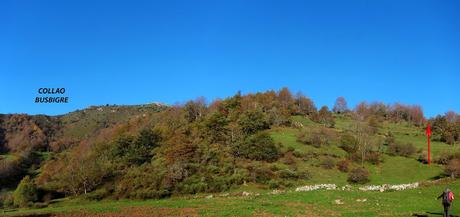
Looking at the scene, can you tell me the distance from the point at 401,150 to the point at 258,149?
31.1 meters

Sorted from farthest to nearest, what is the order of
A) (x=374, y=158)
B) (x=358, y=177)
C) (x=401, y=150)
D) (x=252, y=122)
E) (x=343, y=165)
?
(x=252, y=122)
(x=401, y=150)
(x=374, y=158)
(x=343, y=165)
(x=358, y=177)

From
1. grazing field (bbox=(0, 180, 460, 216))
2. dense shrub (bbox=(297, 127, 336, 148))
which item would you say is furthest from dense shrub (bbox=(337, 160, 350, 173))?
grazing field (bbox=(0, 180, 460, 216))

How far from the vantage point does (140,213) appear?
3919cm

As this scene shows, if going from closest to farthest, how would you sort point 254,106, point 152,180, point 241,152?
point 152,180
point 241,152
point 254,106

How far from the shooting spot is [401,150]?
91.7 m

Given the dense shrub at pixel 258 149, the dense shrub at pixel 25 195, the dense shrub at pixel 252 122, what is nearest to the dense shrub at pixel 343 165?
the dense shrub at pixel 258 149

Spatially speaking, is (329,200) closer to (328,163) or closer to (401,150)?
(328,163)

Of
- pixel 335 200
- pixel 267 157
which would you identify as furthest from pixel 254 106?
pixel 335 200

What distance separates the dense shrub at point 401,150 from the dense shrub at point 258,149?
25262 millimetres

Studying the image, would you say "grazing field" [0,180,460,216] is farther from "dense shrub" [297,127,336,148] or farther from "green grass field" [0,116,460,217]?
"dense shrub" [297,127,336,148]

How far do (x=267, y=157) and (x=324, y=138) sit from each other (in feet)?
63.6

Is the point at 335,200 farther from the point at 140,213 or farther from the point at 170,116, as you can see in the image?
the point at 170,116

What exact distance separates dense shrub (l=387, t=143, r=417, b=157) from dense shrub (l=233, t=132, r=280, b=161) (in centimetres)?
2526

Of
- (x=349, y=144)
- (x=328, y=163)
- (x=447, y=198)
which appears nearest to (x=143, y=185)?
(x=328, y=163)
